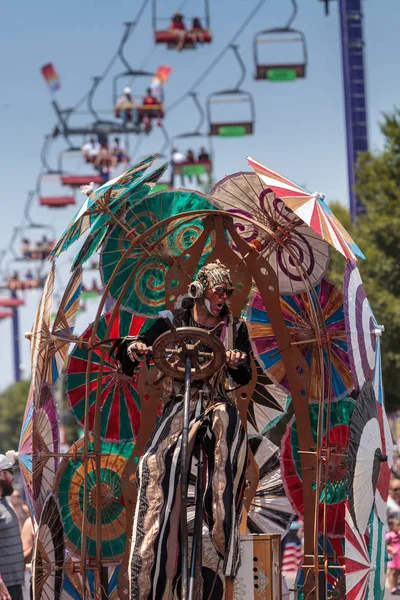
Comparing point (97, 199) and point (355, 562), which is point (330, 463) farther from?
point (97, 199)

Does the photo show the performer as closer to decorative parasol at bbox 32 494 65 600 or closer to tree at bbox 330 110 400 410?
decorative parasol at bbox 32 494 65 600

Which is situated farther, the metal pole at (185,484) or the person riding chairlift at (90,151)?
the person riding chairlift at (90,151)

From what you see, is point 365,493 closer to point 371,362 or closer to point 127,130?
point 371,362

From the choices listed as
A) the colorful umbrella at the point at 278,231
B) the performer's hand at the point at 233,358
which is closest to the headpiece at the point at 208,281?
the performer's hand at the point at 233,358

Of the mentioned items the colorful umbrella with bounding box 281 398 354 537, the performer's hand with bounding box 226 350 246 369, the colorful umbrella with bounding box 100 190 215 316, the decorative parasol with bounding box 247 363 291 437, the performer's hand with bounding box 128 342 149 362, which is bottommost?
the colorful umbrella with bounding box 281 398 354 537

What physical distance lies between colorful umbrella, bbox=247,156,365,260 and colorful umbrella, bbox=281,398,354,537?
1.19m

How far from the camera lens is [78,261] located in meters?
8.16

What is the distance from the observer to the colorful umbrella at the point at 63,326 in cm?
838

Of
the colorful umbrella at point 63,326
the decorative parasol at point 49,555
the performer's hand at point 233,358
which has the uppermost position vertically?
the colorful umbrella at point 63,326

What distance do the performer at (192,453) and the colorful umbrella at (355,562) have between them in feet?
2.05

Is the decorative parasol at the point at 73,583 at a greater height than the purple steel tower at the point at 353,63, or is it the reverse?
the purple steel tower at the point at 353,63

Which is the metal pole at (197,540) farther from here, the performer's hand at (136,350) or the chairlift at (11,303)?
the chairlift at (11,303)

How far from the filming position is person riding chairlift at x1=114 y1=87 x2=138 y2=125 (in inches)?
1332

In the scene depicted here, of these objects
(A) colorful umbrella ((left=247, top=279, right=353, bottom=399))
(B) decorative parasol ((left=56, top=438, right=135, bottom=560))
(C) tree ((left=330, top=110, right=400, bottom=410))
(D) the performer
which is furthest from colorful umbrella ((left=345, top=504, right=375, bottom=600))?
(C) tree ((left=330, top=110, right=400, bottom=410))
